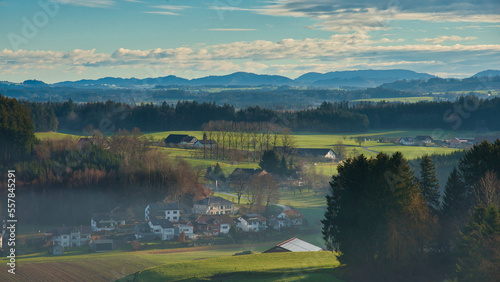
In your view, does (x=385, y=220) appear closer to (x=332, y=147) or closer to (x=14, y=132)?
(x=14, y=132)

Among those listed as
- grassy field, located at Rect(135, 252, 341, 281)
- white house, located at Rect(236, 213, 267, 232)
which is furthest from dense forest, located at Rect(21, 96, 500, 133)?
grassy field, located at Rect(135, 252, 341, 281)

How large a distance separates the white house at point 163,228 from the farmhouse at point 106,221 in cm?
299

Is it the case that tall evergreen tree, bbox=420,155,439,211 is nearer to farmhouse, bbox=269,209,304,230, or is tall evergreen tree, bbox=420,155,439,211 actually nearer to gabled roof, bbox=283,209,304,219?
farmhouse, bbox=269,209,304,230

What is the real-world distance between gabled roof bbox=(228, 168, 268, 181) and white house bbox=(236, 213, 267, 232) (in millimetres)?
10714

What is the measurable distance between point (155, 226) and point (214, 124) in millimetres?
47268

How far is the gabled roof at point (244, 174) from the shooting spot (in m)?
51.3

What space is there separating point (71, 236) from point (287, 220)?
1603 centimetres

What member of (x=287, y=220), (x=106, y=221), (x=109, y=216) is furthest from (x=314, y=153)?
(x=106, y=221)

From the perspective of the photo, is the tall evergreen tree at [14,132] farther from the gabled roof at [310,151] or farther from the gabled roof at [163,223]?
the gabled roof at [310,151]

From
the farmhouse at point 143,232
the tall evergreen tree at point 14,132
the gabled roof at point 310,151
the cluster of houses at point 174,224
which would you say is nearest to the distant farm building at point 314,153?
the gabled roof at point 310,151

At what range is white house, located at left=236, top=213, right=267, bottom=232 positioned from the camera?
38969 mm

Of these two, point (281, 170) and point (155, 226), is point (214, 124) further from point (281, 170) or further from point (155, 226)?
point (155, 226)

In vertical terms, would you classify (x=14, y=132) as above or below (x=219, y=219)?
above

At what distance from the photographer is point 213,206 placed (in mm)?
43094
